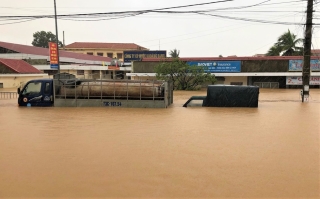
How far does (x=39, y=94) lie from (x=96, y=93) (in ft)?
10.7

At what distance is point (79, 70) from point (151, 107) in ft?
109

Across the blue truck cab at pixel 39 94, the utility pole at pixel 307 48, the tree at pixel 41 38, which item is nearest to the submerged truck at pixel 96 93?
the blue truck cab at pixel 39 94

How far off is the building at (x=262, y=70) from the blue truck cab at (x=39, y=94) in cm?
1757

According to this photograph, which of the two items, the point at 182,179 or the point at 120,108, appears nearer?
the point at 182,179

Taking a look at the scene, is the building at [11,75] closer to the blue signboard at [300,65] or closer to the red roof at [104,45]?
the blue signboard at [300,65]

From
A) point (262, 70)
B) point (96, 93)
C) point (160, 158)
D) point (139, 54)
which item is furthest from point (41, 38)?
point (160, 158)

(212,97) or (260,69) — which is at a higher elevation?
(260,69)

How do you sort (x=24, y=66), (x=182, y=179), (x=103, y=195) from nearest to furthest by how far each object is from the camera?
(x=103, y=195) → (x=182, y=179) → (x=24, y=66)

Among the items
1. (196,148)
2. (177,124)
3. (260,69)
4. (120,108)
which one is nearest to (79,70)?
(260,69)

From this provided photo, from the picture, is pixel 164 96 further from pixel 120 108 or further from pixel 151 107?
pixel 120 108

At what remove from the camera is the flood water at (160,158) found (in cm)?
463

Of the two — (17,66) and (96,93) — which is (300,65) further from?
(17,66)

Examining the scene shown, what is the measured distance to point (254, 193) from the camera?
14.6 feet

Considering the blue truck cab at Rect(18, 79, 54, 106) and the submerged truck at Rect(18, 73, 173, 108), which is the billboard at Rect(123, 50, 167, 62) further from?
the blue truck cab at Rect(18, 79, 54, 106)
